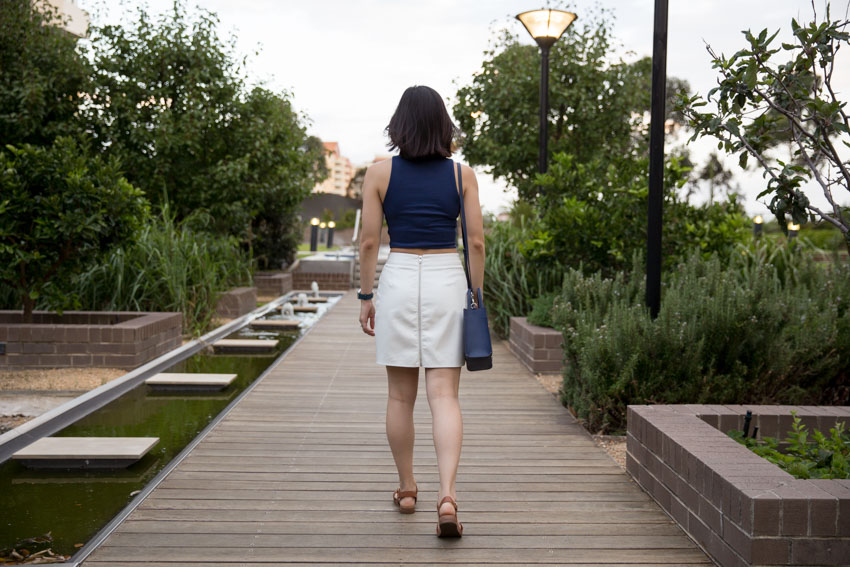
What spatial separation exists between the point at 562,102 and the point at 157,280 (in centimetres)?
967

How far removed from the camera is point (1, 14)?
11.2 metres

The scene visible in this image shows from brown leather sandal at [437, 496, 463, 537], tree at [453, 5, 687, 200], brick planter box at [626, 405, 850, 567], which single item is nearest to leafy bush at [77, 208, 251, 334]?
brown leather sandal at [437, 496, 463, 537]

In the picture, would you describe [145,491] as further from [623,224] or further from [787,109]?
[623,224]

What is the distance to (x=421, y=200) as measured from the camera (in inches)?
130

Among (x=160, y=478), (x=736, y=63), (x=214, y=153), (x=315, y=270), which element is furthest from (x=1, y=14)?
(x=736, y=63)

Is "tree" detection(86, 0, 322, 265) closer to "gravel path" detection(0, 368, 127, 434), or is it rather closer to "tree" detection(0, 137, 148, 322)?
"tree" detection(0, 137, 148, 322)

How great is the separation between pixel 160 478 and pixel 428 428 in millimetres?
1809

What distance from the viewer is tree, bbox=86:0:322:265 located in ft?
40.5

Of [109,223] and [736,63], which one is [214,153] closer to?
[109,223]

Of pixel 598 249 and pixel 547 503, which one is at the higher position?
pixel 598 249

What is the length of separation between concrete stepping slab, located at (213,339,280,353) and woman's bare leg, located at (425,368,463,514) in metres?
5.49

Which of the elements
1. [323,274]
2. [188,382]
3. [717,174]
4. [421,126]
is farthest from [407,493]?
[717,174]

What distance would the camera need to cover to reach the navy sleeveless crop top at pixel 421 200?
10.9ft

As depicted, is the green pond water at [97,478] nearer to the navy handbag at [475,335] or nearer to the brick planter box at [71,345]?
the brick planter box at [71,345]
